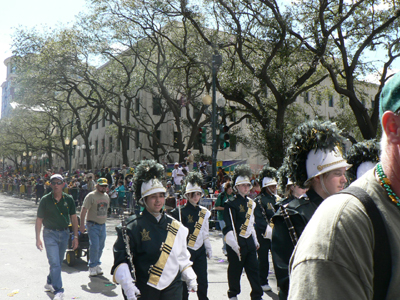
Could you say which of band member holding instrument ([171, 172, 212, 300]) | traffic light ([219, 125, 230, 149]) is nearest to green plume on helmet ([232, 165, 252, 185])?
band member holding instrument ([171, 172, 212, 300])

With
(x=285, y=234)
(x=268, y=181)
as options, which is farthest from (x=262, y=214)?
(x=285, y=234)

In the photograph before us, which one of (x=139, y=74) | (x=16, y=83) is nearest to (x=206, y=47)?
(x=139, y=74)

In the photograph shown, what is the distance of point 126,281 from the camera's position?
406 cm

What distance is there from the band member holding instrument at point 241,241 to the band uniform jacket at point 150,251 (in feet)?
7.53

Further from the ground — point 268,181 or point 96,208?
point 268,181

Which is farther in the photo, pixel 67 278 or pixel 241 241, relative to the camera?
pixel 67 278

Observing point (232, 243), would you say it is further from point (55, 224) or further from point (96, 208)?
point (96, 208)

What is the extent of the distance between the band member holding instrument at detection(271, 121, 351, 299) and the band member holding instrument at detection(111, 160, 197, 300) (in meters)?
1.52

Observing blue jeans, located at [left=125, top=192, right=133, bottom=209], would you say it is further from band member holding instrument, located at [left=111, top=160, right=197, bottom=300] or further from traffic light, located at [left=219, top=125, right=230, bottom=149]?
band member holding instrument, located at [left=111, top=160, right=197, bottom=300]

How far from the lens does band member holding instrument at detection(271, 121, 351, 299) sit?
3.11m

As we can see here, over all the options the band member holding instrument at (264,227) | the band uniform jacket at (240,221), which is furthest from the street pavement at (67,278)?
the band uniform jacket at (240,221)

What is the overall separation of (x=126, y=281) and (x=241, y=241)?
3118mm

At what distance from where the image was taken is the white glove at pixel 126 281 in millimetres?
4039

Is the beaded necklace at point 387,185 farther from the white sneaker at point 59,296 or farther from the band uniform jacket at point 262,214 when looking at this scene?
the band uniform jacket at point 262,214
